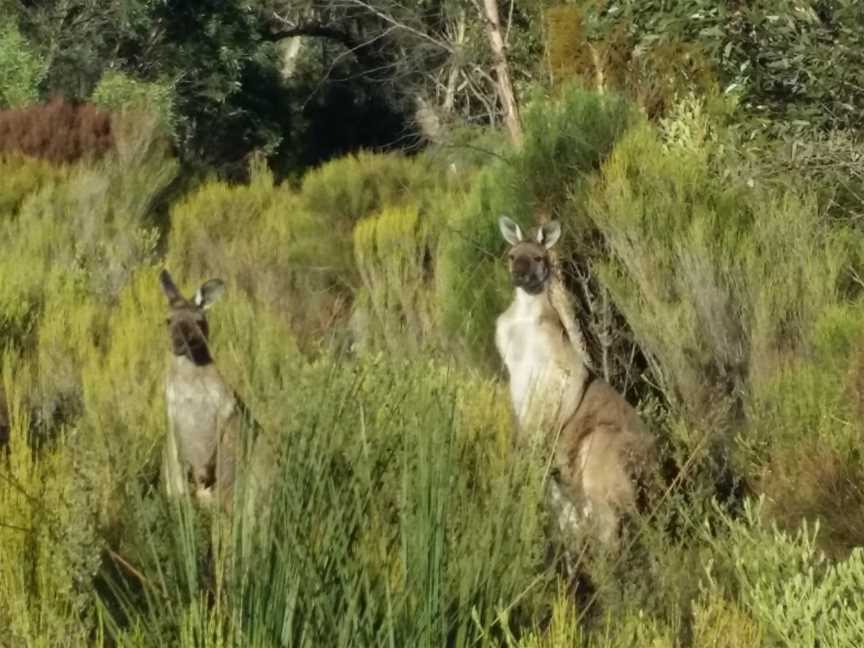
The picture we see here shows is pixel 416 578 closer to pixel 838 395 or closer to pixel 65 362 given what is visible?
pixel 838 395

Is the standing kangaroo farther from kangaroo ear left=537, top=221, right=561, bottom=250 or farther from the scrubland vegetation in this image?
the scrubland vegetation

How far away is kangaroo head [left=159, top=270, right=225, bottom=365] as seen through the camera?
259 inches

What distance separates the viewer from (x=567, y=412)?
6426mm

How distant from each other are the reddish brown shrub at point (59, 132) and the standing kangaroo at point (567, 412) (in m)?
9.11

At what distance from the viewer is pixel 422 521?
3531 mm

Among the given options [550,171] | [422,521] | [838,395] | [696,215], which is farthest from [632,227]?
[422,521]

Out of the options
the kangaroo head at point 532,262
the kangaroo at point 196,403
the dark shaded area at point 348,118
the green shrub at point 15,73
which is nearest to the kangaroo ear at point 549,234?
the kangaroo head at point 532,262

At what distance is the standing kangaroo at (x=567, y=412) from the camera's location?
5723mm

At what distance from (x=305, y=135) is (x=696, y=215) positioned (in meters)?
19.0

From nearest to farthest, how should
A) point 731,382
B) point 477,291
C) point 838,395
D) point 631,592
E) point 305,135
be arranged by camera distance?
1. point 631,592
2. point 838,395
3. point 731,382
4. point 477,291
5. point 305,135

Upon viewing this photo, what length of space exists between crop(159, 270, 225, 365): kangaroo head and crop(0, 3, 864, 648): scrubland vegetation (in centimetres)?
22

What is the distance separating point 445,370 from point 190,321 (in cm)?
257

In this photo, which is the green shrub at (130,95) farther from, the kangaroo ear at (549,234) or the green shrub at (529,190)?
the kangaroo ear at (549,234)

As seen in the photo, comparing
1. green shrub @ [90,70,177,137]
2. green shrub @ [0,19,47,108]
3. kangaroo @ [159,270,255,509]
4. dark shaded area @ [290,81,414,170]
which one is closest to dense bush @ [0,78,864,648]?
kangaroo @ [159,270,255,509]
